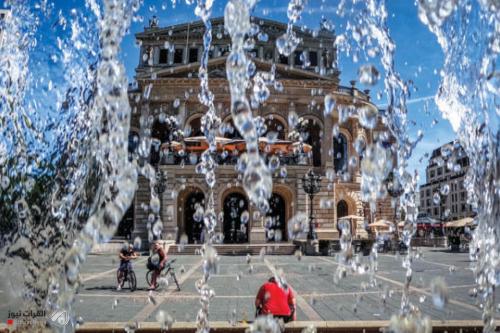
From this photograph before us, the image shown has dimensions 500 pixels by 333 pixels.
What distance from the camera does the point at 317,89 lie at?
3716 centimetres

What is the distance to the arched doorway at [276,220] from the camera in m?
34.4

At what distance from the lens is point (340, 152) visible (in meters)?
40.3

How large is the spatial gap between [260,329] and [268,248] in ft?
64.3

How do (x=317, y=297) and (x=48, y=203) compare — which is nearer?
(x=48, y=203)

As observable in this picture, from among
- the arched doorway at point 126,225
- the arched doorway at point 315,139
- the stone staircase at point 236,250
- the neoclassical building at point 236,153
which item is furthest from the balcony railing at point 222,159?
the stone staircase at point 236,250

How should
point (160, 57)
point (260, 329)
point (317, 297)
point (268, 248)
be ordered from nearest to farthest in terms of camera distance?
point (260, 329), point (317, 297), point (268, 248), point (160, 57)

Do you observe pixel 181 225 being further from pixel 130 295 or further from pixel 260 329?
pixel 260 329

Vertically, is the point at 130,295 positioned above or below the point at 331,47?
below

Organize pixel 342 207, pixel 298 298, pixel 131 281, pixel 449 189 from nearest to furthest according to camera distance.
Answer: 1. pixel 298 298
2. pixel 131 281
3. pixel 342 207
4. pixel 449 189

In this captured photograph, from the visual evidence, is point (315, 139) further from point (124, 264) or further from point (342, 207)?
point (124, 264)

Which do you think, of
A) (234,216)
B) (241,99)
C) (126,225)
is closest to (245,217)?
(234,216)

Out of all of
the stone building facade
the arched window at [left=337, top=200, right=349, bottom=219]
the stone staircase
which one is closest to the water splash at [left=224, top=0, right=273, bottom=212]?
the stone staircase

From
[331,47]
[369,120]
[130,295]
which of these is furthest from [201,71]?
[369,120]

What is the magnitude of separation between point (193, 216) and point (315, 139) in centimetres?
1205
